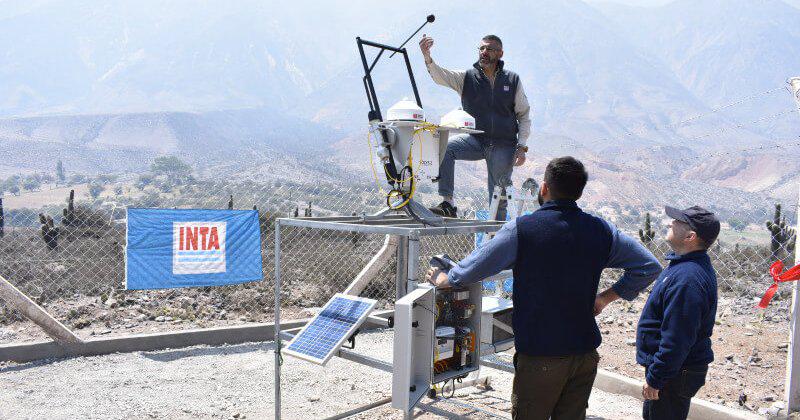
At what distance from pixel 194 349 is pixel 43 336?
1.97m

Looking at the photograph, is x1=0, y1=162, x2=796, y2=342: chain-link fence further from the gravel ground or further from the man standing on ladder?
the gravel ground

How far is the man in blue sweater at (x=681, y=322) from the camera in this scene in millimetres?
3523

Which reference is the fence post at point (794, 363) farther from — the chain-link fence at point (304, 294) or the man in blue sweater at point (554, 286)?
the man in blue sweater at point (554, 286)

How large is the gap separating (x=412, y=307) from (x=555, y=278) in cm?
89

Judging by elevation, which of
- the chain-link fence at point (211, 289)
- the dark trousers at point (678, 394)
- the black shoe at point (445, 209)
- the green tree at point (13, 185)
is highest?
the black shoe at point (445, 209)

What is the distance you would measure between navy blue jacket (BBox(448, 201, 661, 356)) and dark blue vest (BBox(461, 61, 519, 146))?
9.39 ft

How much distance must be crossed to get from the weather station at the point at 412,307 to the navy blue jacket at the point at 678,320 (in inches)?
45.4

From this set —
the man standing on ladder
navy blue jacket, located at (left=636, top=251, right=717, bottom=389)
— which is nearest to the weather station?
the man standing on ladder

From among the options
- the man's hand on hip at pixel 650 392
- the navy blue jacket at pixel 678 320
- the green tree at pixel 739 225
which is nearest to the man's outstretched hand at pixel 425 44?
the navy blue jacket at pixel 678 320

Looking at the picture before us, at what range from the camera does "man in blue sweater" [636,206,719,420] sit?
3.52 metres

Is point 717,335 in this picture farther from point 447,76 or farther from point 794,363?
point 447,76

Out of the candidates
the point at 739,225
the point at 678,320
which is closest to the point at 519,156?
the point at 678,320

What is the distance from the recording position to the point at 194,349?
25.3ft

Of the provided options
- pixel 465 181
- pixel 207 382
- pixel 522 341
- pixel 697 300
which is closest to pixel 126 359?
pixel 207 382
